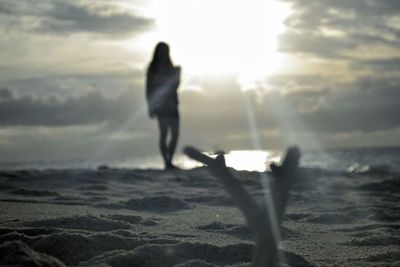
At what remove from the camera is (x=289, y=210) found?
4.70m

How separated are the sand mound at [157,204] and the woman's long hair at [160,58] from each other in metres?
5.47

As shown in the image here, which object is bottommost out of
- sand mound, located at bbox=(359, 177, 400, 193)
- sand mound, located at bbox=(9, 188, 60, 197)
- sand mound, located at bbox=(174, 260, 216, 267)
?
sand mound, located at bbox=(174, 260, 216, 267)

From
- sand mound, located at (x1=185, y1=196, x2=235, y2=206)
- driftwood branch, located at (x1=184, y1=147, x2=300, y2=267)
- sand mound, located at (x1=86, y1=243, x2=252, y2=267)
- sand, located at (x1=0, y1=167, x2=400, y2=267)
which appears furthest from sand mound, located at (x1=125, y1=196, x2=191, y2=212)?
driftwood branch, located at (x1=184, y1=147, x2=300, y2=267)

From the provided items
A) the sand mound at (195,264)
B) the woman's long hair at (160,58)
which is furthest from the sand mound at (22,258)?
the woman's long hair at (160,58)

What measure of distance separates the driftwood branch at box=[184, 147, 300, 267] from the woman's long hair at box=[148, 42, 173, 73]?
8.15m

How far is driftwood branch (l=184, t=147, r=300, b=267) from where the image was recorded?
1835 millimetres

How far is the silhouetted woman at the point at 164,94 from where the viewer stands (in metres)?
9.93

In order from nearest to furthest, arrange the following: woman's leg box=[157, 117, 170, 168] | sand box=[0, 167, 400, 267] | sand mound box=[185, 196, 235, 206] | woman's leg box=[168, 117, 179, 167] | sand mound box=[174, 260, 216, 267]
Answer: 1. sand mound box=[174, 260, 216, 267]
2. sand box=[0, 167, 400, 267]
3. sand mound box=[185, 196, 235, 206]
4. woman's leg box=[157, 117, 170, 168]
5. woman's leg box=[168, 117, 179, 167]

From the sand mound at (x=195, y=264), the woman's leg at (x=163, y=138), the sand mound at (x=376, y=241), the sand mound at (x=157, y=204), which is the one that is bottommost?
the sand mound at (x=195, y=264)

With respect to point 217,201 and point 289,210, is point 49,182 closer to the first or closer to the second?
point 217,201

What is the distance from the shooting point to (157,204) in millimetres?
4586

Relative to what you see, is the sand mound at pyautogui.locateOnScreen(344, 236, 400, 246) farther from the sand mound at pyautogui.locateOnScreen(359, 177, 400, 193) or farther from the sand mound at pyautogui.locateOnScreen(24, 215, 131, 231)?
the sand mound at pyautogui.locateOnScreen(359, 177, 400, 193)

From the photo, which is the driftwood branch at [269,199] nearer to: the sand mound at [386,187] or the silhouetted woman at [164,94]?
the sand mound at [386,187]

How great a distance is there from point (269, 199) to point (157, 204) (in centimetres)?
270
